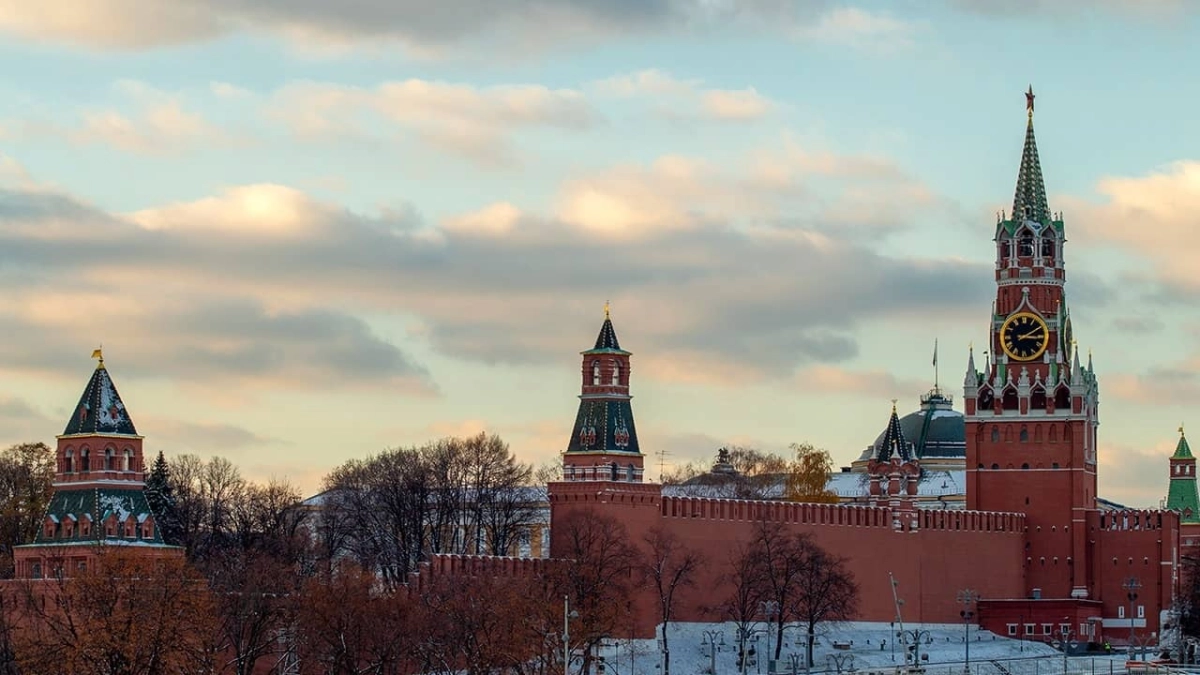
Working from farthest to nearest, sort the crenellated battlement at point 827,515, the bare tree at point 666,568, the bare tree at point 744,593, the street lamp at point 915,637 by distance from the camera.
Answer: the street lamp at point 915,637 < the crenellated battlement at point 827,515 < the bare tree at point 744,593 < the bare tree at point 666,568

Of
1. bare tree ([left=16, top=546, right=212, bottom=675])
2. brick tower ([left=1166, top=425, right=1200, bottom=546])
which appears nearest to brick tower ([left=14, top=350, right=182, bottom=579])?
bare tree ([left=16, top=546, right=212, bottom=675])

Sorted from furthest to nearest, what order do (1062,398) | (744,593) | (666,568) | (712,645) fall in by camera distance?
(1062,398), (744,593), (666,568), (712,645)

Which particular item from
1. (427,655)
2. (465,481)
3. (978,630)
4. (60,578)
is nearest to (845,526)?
(978,630)

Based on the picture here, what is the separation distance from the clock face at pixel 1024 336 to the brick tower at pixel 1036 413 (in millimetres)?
55

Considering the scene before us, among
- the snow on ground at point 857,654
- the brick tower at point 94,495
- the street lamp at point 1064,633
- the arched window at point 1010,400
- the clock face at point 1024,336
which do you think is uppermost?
the clock face at point 1024,336

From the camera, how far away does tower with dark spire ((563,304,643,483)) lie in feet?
416

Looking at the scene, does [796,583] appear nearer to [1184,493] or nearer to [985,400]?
[985,400]

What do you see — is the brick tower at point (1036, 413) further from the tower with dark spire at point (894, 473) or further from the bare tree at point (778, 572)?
the bare tree at point (778, 572)

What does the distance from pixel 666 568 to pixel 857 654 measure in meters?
11.9

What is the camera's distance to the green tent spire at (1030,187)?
505 ft

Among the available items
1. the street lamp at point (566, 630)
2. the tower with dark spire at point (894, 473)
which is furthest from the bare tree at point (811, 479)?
the street lamp at point (566, 630)

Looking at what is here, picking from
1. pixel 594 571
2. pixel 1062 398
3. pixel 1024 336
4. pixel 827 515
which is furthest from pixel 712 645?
pixel 1024 336

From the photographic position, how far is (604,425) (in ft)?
416

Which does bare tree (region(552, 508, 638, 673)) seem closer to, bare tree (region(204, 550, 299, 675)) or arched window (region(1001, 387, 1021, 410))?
bare tree (region(204, 550, 299, 675))
